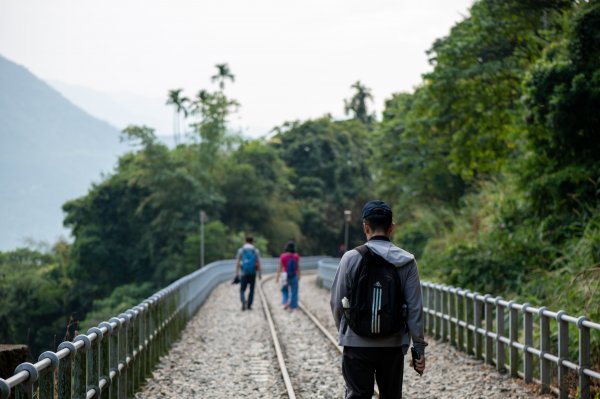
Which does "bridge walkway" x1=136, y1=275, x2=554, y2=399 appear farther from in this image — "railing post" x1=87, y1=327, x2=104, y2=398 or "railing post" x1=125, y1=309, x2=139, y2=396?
"railing post" x1=87, y1=327, x2=104, y2=398

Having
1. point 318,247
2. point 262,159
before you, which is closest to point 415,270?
point 262,159

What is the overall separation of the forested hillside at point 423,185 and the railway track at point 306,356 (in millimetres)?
3775

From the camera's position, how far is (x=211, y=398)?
11203 millimetres

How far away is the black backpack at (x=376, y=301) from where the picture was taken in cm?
611

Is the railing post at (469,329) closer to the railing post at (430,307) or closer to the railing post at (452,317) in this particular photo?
the railing post at (452,317)

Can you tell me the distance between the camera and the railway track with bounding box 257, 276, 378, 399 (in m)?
11.8

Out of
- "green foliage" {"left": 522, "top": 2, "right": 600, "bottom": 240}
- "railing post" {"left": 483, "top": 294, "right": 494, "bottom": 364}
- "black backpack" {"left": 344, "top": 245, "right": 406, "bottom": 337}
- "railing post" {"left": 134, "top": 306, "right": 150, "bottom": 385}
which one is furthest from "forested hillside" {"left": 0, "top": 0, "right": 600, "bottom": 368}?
"black backpack" {"left": 344, "top": 245, "right": 406, "bottom": 337}

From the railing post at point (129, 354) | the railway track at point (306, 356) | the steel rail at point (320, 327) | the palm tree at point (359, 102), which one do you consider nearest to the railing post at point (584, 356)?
the railway track at point (306, 356)

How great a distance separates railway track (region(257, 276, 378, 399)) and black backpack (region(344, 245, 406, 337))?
4.95m

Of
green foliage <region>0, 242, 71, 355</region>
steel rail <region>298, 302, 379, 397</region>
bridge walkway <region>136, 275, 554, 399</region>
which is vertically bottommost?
→ green foliage <region>0, 242, 71, 355</region>

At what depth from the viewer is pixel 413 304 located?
20.3 ft

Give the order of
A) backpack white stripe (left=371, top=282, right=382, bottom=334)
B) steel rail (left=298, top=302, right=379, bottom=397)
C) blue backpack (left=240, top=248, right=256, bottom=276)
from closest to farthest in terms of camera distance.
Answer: backpack white stripe (left=371, top=282, right=382, bottom=334) → steel rail (left=298, top=302, right=379, bottom=397) → blue backpack (left=240, top=248, right=256, bottom=276)

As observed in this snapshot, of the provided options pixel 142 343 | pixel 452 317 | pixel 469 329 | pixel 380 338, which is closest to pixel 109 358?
pixel 142 343

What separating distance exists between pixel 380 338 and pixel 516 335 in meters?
6.61
